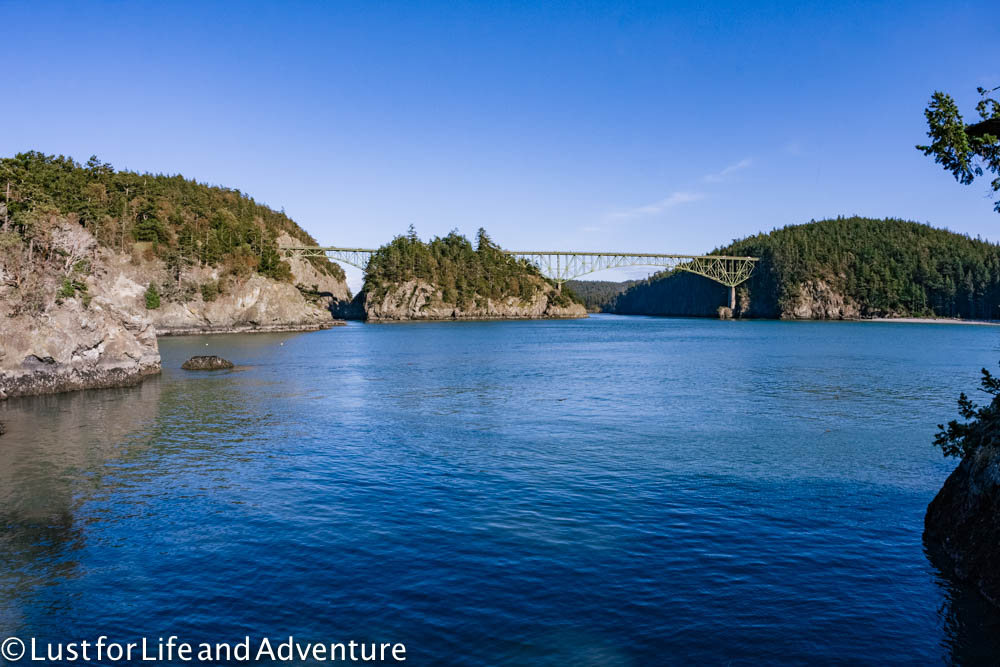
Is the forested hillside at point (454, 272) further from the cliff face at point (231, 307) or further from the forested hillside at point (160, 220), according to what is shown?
the cliff face at point (231, 307)

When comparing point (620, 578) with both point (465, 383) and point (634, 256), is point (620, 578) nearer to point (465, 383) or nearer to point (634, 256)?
point (465, 383)

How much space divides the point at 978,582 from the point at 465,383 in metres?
32.6

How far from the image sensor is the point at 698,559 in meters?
12.2

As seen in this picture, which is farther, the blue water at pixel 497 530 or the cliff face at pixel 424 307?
the cliff face at pixel 424 307

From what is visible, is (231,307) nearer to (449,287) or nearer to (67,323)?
(449,287)

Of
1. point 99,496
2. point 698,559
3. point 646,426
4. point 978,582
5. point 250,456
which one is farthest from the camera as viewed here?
point 646,426

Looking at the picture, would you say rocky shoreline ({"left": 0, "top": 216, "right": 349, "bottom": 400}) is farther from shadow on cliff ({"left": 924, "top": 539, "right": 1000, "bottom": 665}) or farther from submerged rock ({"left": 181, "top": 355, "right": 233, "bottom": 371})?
shadow on cliff ({"left": 924, "top": 539, "right": 1000, "bottom": 665})

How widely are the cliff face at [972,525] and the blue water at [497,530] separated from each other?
449 mm

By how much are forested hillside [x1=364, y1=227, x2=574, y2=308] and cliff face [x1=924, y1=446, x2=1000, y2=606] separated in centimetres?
15756

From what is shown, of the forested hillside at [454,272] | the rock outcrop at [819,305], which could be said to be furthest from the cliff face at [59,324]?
the rock outcrop at [819,305]

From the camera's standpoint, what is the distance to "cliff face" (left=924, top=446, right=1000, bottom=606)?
10.8 meters

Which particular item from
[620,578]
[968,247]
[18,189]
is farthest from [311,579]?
[968,247]

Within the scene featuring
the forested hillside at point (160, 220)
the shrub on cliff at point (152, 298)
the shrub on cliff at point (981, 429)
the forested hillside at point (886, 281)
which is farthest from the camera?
the forested hillside at point (886, 281)

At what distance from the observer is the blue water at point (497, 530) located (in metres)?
9.69
